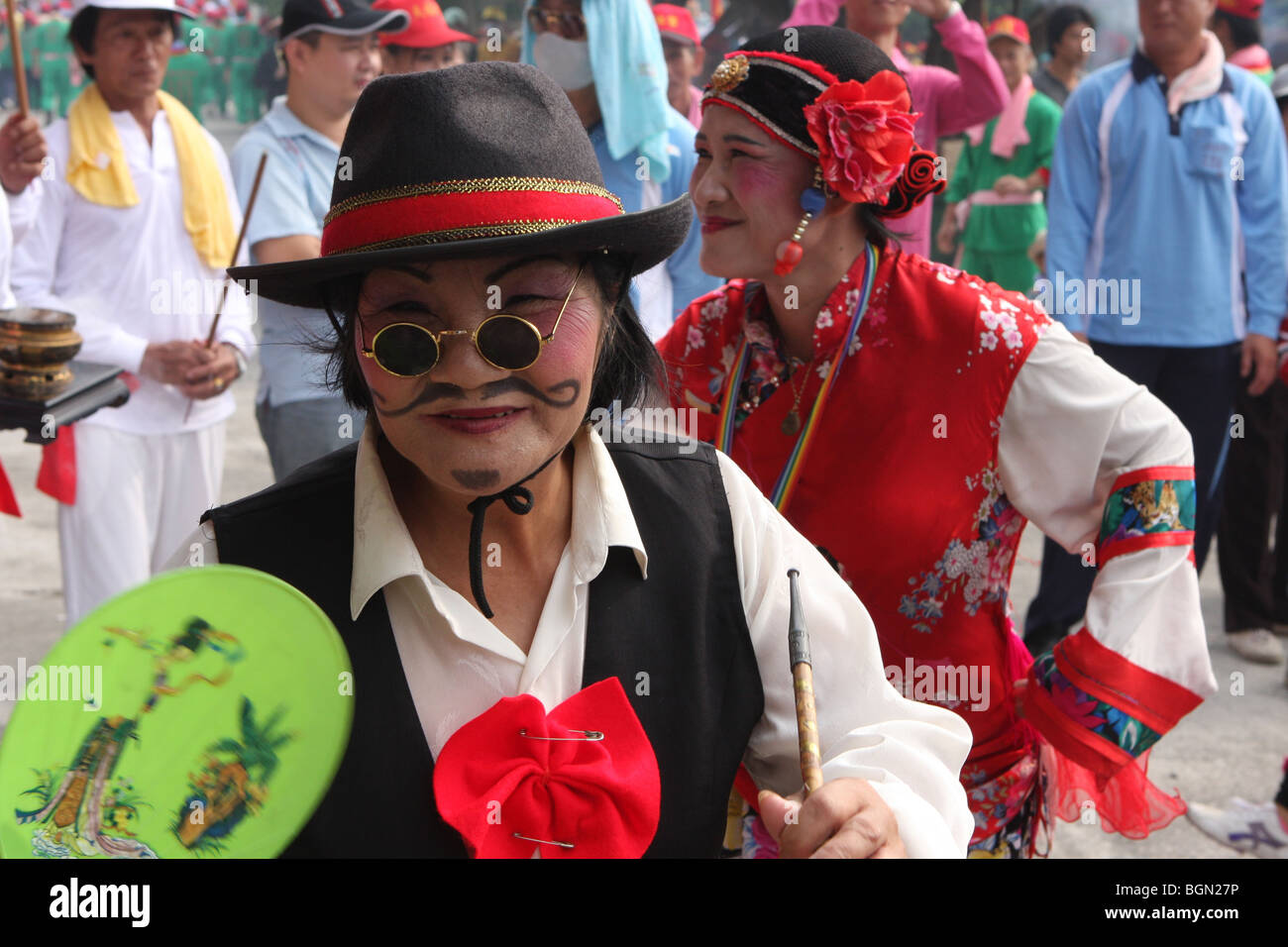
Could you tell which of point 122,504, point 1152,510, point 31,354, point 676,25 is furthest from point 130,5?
point 676,25

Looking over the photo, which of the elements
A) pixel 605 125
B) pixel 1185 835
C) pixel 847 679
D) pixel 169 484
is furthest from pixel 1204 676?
pixel 169 484

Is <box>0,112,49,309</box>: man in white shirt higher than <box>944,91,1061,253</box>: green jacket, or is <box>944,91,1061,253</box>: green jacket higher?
<box>0,112,49,309</box>: man in white shirt

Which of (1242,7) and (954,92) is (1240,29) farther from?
(954,92)

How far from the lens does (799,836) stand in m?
1.49

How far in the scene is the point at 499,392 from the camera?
1562 mm

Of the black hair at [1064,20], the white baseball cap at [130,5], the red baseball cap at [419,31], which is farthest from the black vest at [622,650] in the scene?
the black hair at [1064,20]

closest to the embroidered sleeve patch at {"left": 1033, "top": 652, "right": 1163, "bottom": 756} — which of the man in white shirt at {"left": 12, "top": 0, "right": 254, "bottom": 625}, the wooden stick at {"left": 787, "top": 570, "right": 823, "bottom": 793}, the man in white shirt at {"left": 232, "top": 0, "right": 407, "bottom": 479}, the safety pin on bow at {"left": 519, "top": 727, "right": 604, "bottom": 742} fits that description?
the wooden stick at {"left": 787, "top": 570, "right": 823, "bottom": 793}

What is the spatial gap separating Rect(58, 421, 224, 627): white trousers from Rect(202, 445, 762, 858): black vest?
2749 millimetres

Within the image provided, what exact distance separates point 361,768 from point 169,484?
3.10 metres

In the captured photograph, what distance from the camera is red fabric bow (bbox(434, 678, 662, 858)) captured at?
1553mm

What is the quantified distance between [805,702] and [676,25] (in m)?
6.82

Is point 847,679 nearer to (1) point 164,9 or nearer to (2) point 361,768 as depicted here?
(2) point 361,768

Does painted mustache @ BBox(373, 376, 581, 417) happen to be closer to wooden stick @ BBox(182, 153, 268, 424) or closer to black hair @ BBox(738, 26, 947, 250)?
black hair @ BBox(738, 26, 947, 250)

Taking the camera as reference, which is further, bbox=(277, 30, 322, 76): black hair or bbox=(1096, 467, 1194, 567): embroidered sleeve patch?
bbox=(277, 30, 322, 76): black hair
